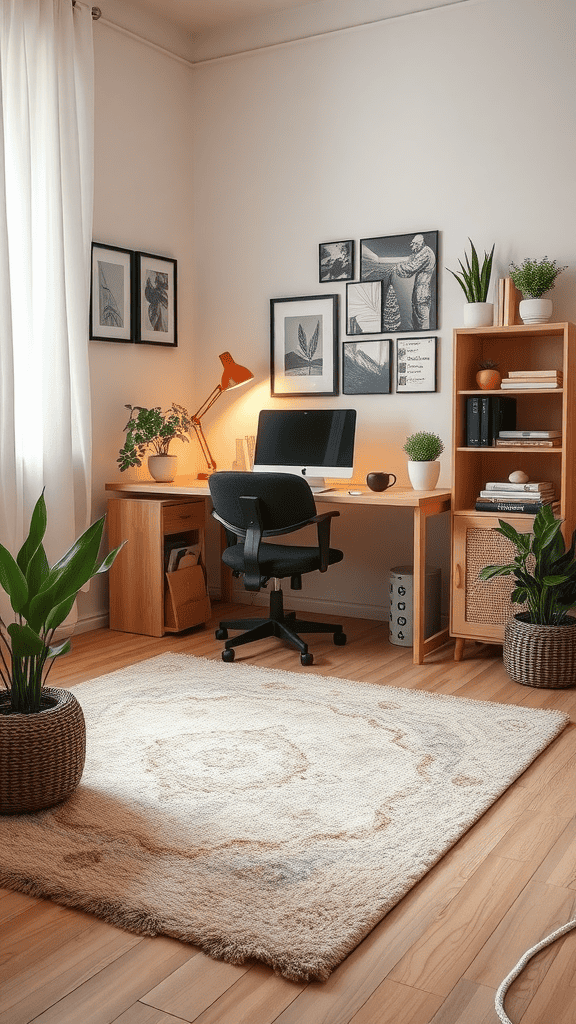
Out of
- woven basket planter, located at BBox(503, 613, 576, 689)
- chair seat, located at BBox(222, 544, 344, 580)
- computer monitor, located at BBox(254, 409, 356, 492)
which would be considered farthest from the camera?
computer monitor, located at BBox(254, 409, 356, 492)

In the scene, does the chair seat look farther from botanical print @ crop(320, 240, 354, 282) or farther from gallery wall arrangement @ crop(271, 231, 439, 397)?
botanical print @ crop(320, 240, 354, 282)

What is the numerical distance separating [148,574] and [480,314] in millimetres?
1896

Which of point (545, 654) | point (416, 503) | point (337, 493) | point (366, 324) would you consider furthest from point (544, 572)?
point (366, 324)

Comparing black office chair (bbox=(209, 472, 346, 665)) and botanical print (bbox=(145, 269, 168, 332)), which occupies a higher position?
botanical print (bbox=(145, 269, 168, 332))

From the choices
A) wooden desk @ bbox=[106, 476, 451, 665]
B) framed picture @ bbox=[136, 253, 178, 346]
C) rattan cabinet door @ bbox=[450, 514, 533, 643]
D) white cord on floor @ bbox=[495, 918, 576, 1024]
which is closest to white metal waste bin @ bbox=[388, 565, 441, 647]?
wooden desk @ bbox=[106, 476, 451, 665]

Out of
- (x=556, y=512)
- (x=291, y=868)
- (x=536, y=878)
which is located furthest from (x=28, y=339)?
(x=536, y=878)

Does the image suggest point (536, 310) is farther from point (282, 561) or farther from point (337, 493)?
point (282, 561)

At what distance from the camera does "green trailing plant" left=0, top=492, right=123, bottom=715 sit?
2.33 metres

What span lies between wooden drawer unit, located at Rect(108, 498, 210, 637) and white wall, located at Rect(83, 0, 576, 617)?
0.36 m

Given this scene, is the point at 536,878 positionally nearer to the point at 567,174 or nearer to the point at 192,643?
the point at 192,643

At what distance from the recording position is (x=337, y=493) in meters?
3.99

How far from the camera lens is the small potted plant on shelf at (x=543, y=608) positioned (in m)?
3.47

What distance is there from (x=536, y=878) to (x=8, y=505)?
8.48 ft

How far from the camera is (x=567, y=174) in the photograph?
3.99 meters
